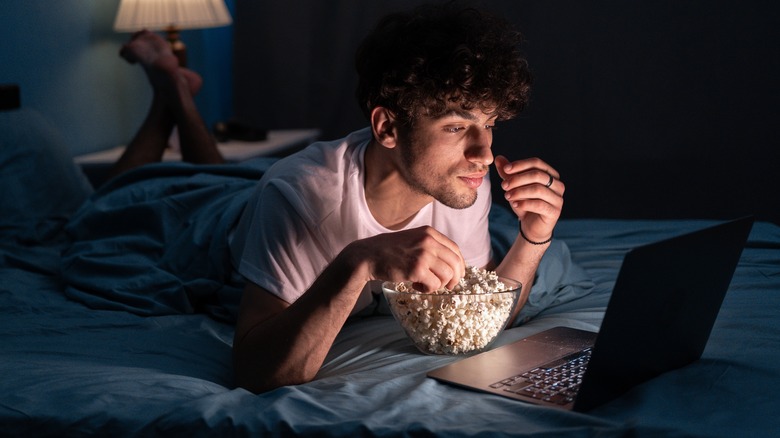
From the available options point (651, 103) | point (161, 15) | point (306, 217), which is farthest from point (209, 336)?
point (651, 103)

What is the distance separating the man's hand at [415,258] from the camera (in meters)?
1.10

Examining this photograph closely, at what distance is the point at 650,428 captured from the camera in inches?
35.8

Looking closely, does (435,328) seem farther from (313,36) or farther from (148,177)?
(313,36)

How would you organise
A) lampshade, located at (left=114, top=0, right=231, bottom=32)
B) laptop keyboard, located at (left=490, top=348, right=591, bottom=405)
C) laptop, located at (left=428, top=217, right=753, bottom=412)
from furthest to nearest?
lampshade, located at (left=114, top=0, right=231, bottom=32), laptop keyboard, located at (left=490, top=348, right=591, bottom=405), laptop, located at (left=428, top=217, right=753, bottom=412)

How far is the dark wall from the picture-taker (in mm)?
3457

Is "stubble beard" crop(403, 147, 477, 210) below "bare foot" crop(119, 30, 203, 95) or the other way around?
below

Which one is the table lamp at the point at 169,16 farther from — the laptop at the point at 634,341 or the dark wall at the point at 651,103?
the laptop at the point at 634,341

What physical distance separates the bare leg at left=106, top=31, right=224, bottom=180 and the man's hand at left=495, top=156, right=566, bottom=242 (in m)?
1.48

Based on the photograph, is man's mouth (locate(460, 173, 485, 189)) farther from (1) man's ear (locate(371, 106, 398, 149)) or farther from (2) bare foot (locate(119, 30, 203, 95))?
(2) bare foot (locate(119, 30, 203, 95))

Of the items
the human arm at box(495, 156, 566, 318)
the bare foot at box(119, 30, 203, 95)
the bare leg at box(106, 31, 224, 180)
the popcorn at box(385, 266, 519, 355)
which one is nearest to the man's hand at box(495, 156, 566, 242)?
the human arm at box(495, 156, 566, 318)

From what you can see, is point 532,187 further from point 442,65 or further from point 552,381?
point 552,381

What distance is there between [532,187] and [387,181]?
0.81ft

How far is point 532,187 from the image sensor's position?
54.5 inches

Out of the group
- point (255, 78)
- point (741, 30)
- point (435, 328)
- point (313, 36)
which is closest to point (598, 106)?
point (741, 30)
